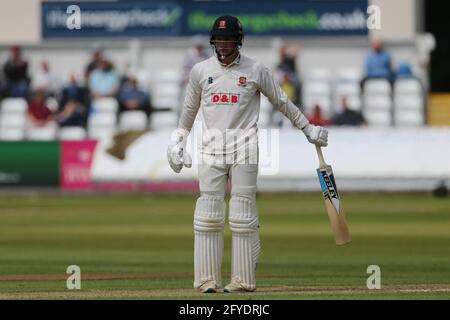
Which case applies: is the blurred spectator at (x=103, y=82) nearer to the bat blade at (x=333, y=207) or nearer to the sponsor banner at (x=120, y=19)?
the sponsor banner at (x=120, y=19)

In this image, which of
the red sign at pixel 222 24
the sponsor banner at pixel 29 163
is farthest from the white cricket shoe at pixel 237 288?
the sponsor banner at pixel 29 163

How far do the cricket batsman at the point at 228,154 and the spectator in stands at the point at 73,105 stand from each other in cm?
2053

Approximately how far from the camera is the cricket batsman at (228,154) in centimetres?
1175

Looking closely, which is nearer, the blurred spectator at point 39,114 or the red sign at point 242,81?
the red sign at point 242,81

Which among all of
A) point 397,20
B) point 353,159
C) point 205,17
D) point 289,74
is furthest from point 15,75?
point 397,20

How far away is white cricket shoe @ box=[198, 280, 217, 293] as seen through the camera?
11766 mm

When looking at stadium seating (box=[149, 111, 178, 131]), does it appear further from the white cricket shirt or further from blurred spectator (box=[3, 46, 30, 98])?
the white cricket shirt

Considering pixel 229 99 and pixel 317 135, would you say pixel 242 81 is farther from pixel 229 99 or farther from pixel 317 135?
pixel 317 135

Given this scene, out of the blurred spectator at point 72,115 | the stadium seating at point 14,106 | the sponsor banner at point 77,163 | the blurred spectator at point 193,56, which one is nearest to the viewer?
the sponsor banner at point 77,163

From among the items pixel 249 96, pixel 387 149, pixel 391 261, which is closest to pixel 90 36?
pixel 387 149

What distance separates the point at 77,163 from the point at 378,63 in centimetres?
723

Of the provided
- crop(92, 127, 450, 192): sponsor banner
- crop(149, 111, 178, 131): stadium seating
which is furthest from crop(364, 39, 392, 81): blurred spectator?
crop(149, 111, 178, 131): stadium seating

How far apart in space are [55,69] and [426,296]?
2463cm
